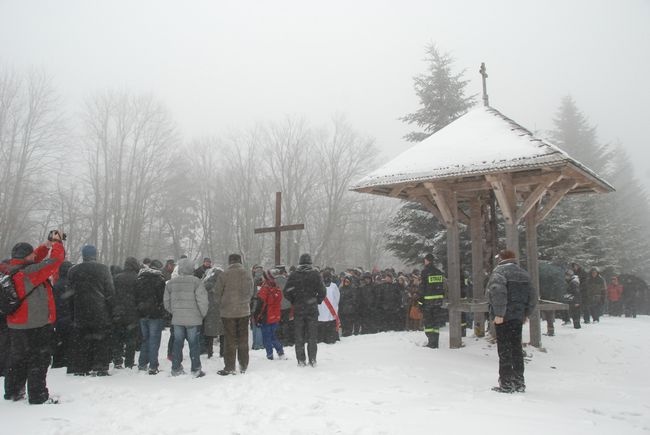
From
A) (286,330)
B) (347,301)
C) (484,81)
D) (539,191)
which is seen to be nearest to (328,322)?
(286,330)

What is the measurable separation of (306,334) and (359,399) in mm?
2491

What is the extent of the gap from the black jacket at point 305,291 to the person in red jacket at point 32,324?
3.75m

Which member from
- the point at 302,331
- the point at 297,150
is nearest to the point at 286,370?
the point at 302,331

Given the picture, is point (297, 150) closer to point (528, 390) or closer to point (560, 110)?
point (560, 110)

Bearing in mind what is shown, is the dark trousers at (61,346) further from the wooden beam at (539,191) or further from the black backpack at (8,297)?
the wooden beam at (539,191)

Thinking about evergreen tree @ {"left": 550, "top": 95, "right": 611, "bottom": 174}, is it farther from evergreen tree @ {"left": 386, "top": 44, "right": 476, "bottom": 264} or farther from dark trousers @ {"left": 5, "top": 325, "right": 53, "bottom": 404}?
dark trousers @ {"left": 5, "top": 325, "right": 53, "bottom": 404}

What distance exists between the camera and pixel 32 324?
5863mm

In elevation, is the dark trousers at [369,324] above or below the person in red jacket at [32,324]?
below

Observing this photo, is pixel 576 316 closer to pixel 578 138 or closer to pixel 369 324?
pixel 369 324

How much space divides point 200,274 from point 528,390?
6761 mm

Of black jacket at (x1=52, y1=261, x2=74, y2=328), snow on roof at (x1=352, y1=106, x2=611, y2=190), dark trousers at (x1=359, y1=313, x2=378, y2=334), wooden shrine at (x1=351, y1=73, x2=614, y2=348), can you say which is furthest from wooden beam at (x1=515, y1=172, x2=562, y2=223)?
black jacket at (x1=52, y1=261, x2=74, y2=328)

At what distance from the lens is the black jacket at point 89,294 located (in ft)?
24.9

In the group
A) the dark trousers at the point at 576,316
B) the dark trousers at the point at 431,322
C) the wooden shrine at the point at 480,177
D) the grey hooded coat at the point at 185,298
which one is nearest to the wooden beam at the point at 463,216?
the wooden shrine at the point at 480,177

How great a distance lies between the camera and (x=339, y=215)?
38.8 meters
